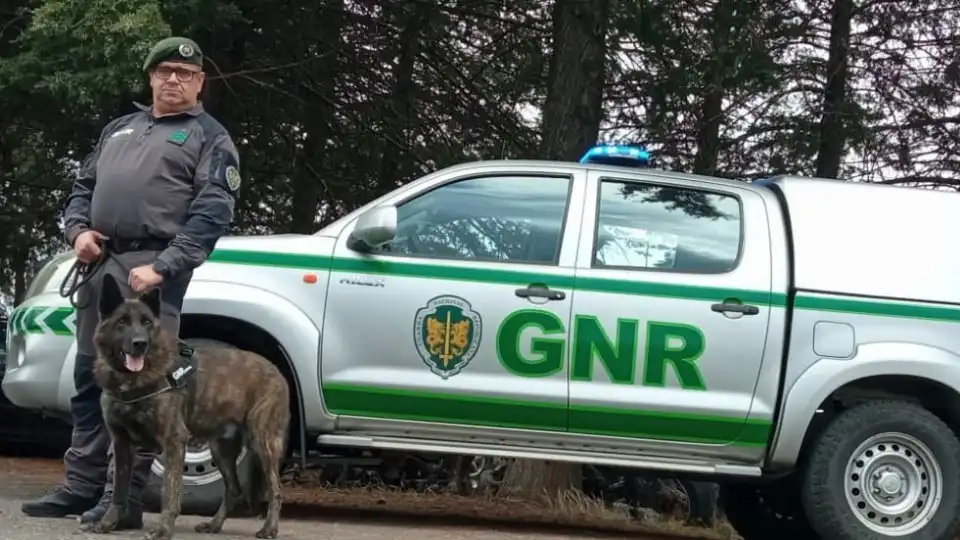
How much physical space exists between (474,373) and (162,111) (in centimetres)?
204

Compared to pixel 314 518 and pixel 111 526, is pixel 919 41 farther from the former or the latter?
pixel 111 526

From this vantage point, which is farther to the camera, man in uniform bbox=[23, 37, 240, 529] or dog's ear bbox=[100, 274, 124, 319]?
man in uniform bbox=[23, 37, 240, 529]

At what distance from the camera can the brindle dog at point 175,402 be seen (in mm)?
5215

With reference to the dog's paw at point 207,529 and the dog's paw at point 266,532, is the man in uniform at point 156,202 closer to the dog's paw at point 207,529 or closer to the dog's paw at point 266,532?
the dog's paw at point 207,529

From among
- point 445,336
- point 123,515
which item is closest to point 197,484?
point 123,515

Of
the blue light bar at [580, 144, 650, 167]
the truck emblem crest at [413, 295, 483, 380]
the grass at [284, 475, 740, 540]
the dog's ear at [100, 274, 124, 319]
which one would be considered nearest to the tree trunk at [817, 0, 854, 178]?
the grass at [284, 475, 740, 540]

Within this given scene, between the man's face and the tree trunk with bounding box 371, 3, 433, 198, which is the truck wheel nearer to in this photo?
the man's face

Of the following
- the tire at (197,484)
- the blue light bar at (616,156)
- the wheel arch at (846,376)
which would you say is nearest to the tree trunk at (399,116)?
the blue light bar at (616,156)

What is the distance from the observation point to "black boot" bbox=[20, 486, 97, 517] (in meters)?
5.97

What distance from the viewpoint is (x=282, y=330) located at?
661cm

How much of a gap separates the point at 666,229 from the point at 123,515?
10.5 ft

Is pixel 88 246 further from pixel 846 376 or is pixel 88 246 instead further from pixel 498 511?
pixel 498 511

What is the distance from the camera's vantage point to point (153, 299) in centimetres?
525

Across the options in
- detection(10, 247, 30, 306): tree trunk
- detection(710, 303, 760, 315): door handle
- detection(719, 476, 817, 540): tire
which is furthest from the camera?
detection(10, 247, 30, 306): tree trunk
